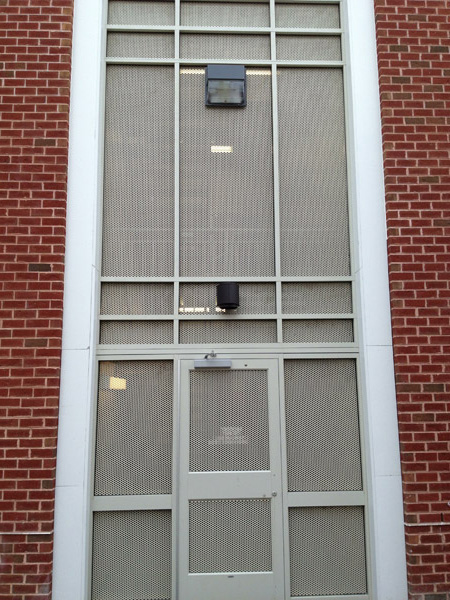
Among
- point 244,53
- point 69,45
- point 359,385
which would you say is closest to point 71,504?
point 359,385

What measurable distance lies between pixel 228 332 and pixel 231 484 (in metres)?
1.35

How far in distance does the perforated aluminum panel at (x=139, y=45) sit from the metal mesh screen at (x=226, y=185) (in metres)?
0.33

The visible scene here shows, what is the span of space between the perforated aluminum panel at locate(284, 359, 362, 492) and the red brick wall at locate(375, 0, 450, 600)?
466 millimetres

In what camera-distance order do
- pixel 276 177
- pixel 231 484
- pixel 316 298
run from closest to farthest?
pixel 231 484, pixel 316 298, pixel 276 177

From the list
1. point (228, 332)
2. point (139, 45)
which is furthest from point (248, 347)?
point (139, 45)

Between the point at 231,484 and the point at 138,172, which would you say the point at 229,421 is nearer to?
the point at 231,484

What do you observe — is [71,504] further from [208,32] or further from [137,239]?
[208,32]

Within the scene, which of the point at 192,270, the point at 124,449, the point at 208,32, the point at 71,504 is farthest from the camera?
the point at 208,32

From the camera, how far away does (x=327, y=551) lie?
4.91 metres

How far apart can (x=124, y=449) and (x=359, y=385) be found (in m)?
2.19

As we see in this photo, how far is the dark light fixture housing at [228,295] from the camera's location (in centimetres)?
510

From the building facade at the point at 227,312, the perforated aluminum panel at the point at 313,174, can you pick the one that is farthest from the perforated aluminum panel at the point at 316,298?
the perforated aluminum panel at the point at 313,174

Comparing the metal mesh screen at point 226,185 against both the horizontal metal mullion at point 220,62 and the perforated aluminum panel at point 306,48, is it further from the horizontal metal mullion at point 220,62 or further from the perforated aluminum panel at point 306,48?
the perforated aluminum panel at point 306,48

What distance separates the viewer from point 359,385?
513cm
